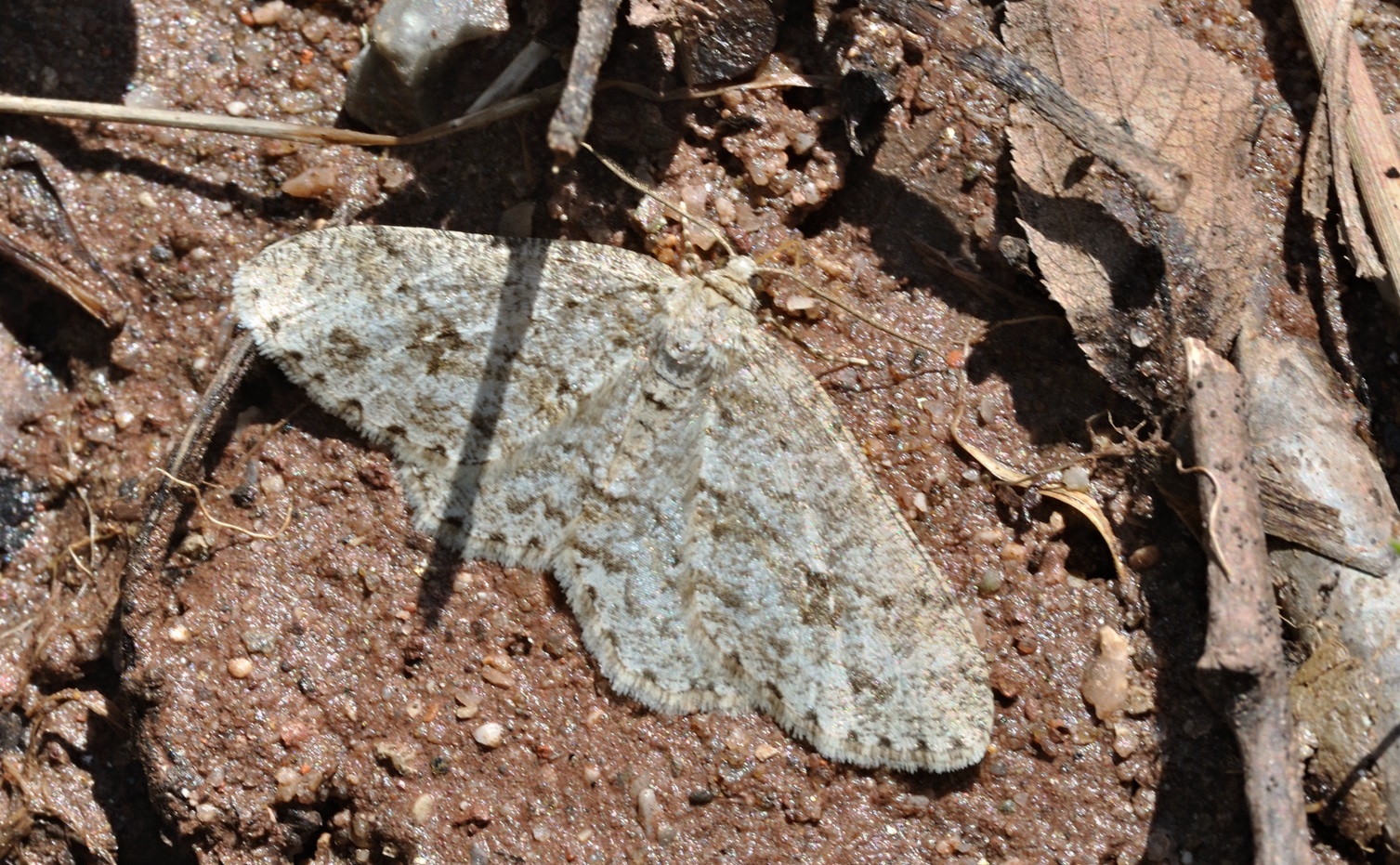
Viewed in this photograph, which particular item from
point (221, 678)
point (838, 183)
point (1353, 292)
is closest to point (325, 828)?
point (221, 678)

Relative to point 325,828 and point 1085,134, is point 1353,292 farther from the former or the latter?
point 325,828

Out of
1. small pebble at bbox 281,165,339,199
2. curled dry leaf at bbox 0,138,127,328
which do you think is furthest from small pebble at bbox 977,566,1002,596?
curled dry leaf at bbox 0,138,127,328

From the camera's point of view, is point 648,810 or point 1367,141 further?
point 1367,141

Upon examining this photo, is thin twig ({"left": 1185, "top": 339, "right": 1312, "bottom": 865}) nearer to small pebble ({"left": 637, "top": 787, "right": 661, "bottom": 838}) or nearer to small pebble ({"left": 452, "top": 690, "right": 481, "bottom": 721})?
small pebble ({"left": 637, "top": 787, "right": 661, "bottom": 838})

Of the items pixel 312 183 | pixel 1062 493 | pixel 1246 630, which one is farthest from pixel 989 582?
pixel 312 183

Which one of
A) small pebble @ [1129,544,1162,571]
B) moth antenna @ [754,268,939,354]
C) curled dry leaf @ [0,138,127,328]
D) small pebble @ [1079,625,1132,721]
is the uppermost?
moth antenna @ [754,268,939,354]

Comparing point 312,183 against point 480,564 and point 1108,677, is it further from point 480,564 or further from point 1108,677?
point 1108,677
